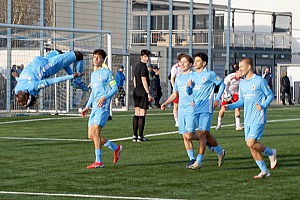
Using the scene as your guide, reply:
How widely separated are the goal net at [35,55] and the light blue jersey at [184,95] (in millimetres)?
14041

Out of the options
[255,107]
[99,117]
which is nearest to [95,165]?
[99,117]

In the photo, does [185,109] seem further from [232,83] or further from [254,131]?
[232,83]

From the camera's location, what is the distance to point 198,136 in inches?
566

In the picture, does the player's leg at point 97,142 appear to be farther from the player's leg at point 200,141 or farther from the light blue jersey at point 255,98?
the light blue jersey at point 255,98

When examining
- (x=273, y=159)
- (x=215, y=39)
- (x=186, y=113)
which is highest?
(x=215, y=39)

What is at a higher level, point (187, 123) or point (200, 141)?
point (187, 123)

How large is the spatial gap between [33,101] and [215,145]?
10.9 feet

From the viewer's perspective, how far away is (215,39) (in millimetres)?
43406

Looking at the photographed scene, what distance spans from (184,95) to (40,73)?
122 inches

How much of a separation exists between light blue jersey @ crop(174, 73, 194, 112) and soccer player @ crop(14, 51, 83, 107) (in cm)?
181

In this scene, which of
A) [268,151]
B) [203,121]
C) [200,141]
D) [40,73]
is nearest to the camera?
[268,151]

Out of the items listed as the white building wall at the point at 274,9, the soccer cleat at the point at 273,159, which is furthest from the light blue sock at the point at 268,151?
the white building wall at the point at 274,9

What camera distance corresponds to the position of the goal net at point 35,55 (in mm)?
29453

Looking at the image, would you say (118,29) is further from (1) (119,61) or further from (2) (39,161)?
(2) (39,161)
